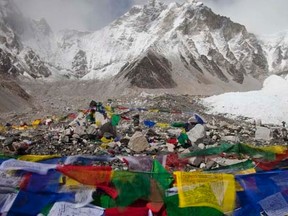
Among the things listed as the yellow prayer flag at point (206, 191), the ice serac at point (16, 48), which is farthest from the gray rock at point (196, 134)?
the ice serac at point (16, 48)

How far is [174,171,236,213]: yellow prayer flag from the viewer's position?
516 cm

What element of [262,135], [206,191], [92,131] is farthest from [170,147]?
[206,191]

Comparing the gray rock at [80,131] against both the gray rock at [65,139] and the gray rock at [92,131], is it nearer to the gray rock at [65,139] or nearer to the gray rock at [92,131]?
the gray rock at [92,131]

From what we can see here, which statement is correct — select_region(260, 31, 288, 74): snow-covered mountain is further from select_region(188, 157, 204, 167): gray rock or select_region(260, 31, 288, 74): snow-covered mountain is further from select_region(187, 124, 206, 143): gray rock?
select_region(188, 157, 204, 167): gray rock

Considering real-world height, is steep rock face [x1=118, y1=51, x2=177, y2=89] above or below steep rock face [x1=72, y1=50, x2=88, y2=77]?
below

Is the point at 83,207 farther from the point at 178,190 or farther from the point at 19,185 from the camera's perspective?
the point at 178,190

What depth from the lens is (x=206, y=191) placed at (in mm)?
5223

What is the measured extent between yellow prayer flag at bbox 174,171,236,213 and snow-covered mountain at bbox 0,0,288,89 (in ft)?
316

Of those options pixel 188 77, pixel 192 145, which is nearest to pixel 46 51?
pixel 188 77

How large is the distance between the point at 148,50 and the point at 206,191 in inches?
4544

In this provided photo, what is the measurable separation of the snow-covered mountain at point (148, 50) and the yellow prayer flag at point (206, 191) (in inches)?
Result: 3791

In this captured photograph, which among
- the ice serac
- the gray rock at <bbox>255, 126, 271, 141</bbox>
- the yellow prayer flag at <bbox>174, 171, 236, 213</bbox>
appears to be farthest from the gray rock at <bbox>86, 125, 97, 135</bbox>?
the ice serac

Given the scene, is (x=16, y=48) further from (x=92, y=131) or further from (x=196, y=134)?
(x=196, y=134)

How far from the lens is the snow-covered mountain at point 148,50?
378 feet
